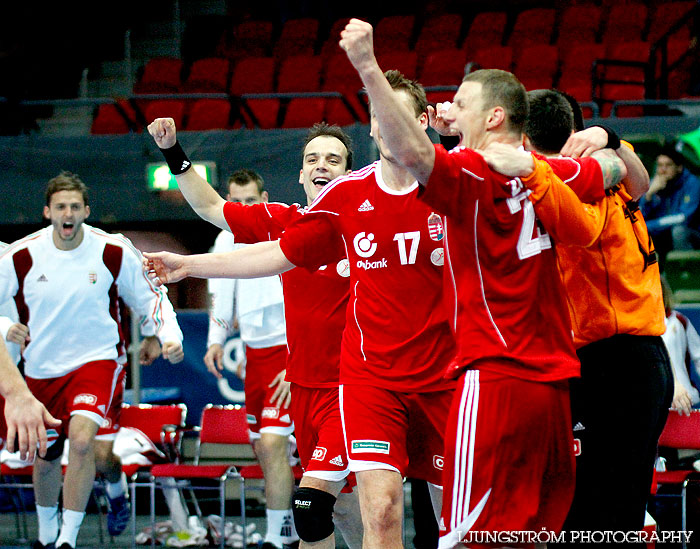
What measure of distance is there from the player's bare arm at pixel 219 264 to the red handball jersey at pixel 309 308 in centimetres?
82

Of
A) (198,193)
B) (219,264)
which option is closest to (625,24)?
(198,193)

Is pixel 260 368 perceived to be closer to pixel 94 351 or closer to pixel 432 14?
pixel 94 351

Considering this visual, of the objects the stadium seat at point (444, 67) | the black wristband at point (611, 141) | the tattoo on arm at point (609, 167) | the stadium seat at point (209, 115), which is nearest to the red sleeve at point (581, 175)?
the tattoo on arm at point (609, 167)

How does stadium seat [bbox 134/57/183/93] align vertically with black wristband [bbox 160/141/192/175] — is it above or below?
above

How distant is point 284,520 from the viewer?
693 centimetres

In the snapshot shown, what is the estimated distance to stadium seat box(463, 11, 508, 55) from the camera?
1542 cm

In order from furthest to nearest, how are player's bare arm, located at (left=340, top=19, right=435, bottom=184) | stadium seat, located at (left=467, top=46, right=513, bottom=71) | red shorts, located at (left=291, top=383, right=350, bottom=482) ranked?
stadium seat, located at (left=467, top=46, right=513, bottom=71) < red shorts, located at (left=291, top=383, right=350, bottom=482) < player's bare arm, located at (left=340, top=19, right=435, bottom=184)

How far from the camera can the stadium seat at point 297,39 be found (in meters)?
16.4

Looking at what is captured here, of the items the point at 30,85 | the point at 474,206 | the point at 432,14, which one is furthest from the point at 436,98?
the point at 474,206

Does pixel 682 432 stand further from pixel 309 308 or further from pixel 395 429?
pixel 395 429

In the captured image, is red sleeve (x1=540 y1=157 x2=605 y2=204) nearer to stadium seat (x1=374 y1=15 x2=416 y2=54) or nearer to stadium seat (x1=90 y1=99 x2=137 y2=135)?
stadium seat (x1=90 y1=99 x2=137 y2=135)

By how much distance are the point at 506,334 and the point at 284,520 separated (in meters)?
3.90

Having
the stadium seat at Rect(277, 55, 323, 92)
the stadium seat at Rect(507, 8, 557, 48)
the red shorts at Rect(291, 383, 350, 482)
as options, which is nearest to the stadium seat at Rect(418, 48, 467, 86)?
the stadium seat at Rect(507, 8, 557, 48)

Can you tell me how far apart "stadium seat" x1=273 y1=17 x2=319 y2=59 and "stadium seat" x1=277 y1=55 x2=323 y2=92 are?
0.72 meters
